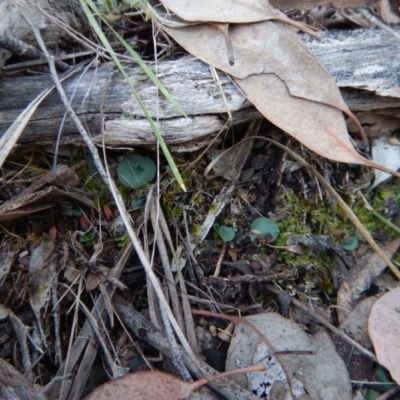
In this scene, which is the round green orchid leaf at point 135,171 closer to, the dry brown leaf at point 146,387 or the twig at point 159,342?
the twig at point 159,342

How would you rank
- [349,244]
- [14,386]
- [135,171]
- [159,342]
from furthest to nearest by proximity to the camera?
1. [349,244]
2. [135,171]
3. [159,342]
4. [14,386]

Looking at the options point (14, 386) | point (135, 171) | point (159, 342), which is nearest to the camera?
point (14, 386)

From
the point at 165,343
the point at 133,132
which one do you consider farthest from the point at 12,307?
the point at 133,132

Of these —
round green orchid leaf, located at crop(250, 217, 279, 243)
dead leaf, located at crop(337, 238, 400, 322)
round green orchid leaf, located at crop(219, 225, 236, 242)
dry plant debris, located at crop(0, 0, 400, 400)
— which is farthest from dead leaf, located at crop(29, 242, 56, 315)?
dead leaf, located at crop(337, 238, 400, 322)

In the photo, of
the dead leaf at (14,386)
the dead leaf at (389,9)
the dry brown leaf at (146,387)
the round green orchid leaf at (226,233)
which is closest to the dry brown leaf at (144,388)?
the dry brown leaf at (146,387)

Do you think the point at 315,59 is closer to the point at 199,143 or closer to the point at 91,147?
the point at 199,143

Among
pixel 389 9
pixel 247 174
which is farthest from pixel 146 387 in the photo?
pixel 389 9

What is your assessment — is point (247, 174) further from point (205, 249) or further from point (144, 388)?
point (144, 388)
